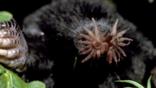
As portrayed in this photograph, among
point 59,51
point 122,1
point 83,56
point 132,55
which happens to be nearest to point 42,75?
point 59,51

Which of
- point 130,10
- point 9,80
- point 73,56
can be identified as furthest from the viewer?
point 130,10

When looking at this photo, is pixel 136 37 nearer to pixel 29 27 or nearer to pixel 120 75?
pixel 120 75

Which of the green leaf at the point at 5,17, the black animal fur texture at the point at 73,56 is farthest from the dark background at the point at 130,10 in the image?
the green leaf at the point at 5,17

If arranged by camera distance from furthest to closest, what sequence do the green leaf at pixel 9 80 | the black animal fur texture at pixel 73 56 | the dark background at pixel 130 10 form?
the dark background at pixel 130 10, the black animal fur texture at pixel 73 56, the green leaf at pixel 9 80

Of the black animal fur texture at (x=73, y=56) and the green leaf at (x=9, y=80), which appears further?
the black animal fur texture at (x=73, y=56)

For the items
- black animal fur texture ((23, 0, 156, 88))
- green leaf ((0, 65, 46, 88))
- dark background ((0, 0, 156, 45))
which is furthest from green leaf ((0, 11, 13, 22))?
dark background ((0, 0, 156, 45))

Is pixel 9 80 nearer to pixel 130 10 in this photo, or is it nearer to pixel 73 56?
pixel 73 56

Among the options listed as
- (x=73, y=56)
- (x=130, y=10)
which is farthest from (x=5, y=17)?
(x=130, y=10)

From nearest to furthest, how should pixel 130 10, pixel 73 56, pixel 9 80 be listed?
pixel 9 80, pixel 73 56, pixel 130 10

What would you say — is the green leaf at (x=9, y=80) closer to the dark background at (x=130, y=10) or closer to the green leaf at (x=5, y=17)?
the green leaf at (x=5, y=17)
